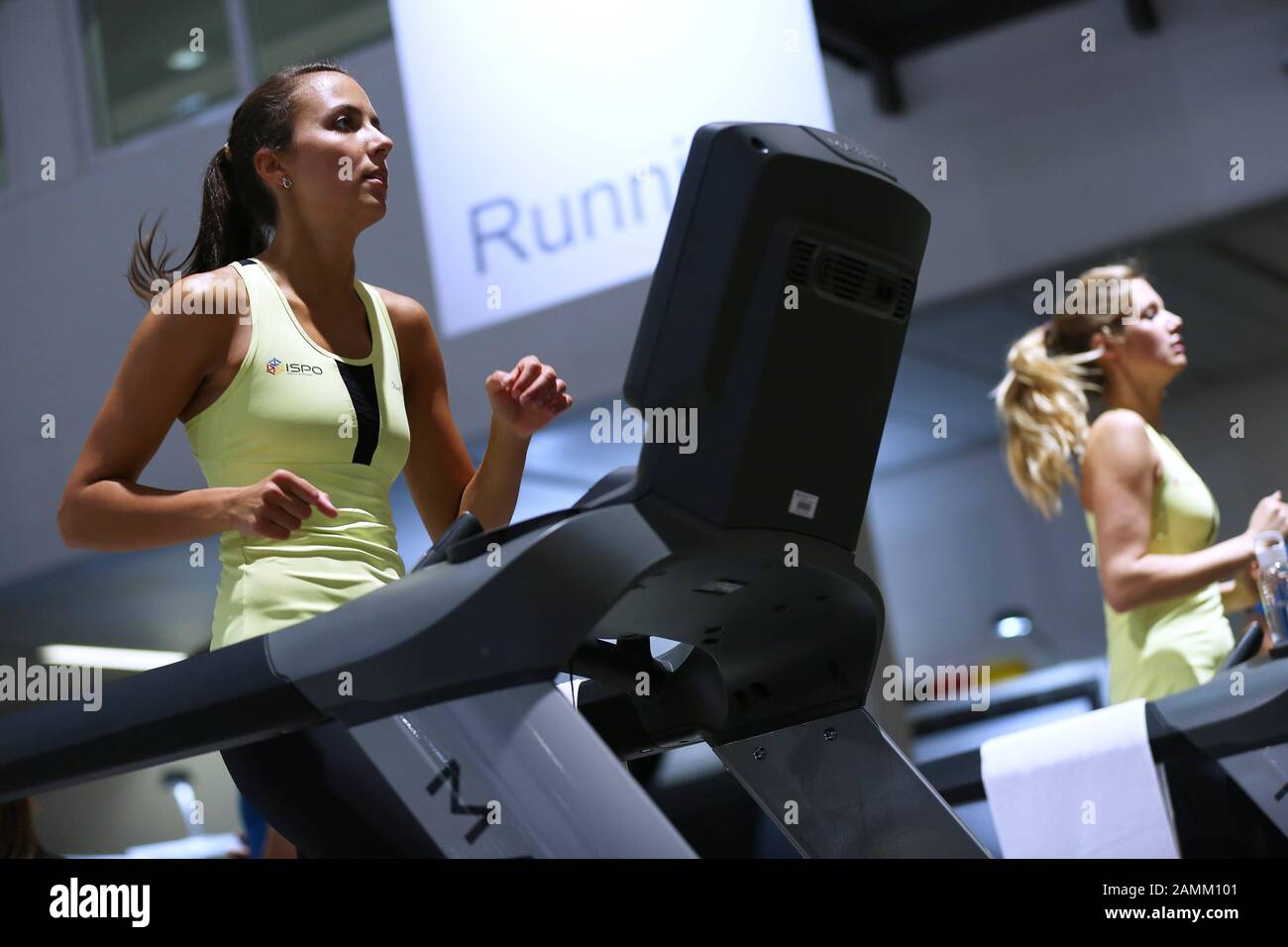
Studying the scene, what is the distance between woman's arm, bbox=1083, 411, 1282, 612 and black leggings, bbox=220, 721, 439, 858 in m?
1.60

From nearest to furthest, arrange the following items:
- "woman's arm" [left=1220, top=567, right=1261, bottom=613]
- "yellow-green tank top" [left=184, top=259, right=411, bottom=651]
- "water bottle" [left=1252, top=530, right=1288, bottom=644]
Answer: "yellow-green tank top" [left=184, top=259, right=411, bottom=651], "water bottle" [left=1252, top=530, right=1288, bottom=644], "woman's arm" [left=1220, top=567, right=1261, bottom=613]

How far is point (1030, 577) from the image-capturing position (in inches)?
341

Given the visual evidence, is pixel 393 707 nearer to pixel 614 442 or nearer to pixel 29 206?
pixel 614 442

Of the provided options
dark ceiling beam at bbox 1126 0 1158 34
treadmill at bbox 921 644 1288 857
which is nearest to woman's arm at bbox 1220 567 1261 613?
treadmill at bbox 921 644 1288 857

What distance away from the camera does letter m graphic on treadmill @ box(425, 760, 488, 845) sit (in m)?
1.17

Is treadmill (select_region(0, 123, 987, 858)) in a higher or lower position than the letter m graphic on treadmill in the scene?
higher

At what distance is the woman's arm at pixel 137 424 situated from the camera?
147 centimetres

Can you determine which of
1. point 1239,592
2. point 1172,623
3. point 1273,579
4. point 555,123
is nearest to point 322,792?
point 1273,579

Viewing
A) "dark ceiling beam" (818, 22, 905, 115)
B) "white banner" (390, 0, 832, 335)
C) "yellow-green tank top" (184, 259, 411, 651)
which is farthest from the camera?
"dark ceiling beam" (818, 22, 905, 115)

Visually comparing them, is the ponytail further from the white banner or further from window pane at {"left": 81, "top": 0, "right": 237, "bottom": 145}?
window pane at {"left": 81, "top": 0, "right": 237, "bottom": 145}

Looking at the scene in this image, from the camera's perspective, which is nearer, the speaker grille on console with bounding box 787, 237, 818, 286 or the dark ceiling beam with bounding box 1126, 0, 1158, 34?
the speaker grille on console with bounding box 787, 237, 818, 286

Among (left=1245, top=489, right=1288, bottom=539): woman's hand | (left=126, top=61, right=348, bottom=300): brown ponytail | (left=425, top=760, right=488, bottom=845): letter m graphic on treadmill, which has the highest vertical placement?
(left=126, top=61, right=348, bottom=300): brown ponytail

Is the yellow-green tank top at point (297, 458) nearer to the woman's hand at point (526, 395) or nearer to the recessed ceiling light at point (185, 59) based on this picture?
the woman's hand at point (526, 395)

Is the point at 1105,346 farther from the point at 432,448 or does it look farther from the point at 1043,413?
the point at 432,448
